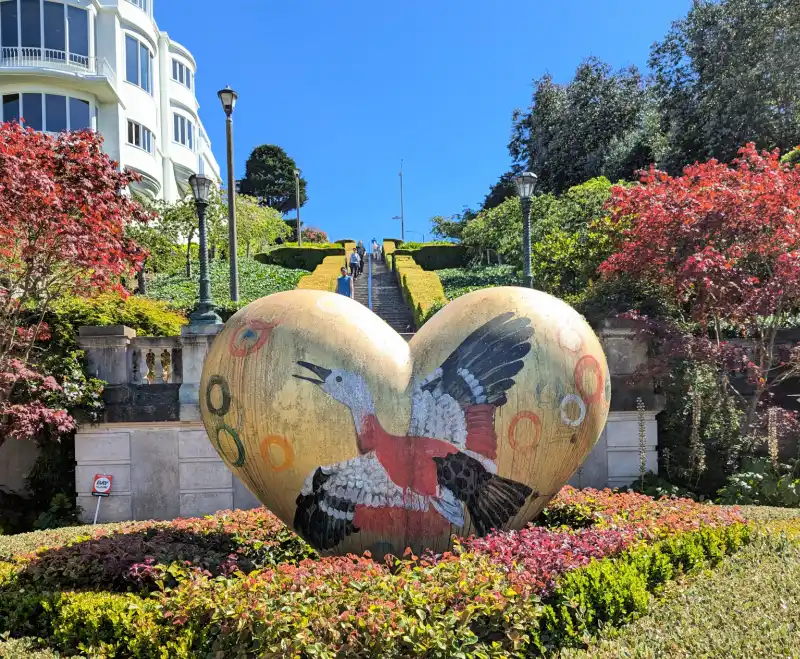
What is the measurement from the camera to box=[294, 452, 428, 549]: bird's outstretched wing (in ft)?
20.8

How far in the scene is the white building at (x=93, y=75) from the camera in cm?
3086

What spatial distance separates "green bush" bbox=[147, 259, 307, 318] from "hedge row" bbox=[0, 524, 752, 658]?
18.8m

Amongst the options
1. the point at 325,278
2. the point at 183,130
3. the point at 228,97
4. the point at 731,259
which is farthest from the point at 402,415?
the point at 183,130

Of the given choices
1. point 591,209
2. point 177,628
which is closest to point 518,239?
point 591,209

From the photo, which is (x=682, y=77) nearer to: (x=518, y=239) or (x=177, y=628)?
(x=518, y=239)

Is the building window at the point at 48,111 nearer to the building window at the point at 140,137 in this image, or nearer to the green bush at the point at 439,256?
the building window at the point at 140,137

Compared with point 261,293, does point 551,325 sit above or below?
below

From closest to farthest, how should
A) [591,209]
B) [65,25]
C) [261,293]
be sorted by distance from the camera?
[591,209] < [261,293] < [65,25]

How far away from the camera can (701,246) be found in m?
12.3

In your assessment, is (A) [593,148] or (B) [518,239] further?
(A) [593,148]

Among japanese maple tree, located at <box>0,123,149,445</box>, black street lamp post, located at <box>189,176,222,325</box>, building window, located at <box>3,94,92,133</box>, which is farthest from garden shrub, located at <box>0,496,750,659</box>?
building window, located at <box>3,94,92,133</box>

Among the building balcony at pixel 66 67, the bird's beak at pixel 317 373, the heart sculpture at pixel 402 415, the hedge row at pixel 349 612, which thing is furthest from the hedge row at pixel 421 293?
the building balcony at pixel 66 67

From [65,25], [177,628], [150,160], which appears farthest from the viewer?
[150,160]

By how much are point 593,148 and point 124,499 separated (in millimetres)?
31833
